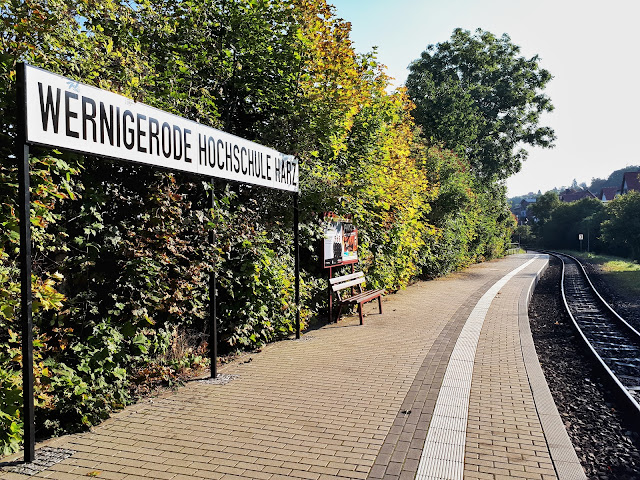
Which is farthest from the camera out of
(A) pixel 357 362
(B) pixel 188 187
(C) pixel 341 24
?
(C) pixel 341 24

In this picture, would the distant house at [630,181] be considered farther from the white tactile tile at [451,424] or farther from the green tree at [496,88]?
the white tactile tile at [451,424]

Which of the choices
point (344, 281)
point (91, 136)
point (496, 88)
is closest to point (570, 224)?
point (496, 88)

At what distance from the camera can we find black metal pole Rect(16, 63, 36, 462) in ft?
11.9

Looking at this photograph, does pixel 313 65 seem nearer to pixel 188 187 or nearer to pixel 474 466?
pixel 188 187

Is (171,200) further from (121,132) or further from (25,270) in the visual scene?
(25,270)

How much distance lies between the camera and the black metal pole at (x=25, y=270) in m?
3.63

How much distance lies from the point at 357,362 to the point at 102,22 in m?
5.69

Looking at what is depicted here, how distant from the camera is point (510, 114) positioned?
3906 centimetres

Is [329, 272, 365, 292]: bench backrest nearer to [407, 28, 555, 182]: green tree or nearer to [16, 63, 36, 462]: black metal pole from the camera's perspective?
[16, 63, 36, 462]: black metal pole

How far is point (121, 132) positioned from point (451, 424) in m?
4.02

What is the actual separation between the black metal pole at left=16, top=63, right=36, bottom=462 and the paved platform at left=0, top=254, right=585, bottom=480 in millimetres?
394

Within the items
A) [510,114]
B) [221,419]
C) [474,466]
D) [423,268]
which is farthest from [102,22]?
[510,114]

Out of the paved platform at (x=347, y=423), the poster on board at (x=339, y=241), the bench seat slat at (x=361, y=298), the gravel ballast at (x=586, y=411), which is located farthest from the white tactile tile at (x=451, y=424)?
the poster on board at (x=339, y=241)

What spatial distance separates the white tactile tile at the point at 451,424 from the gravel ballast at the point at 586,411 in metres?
1.11
